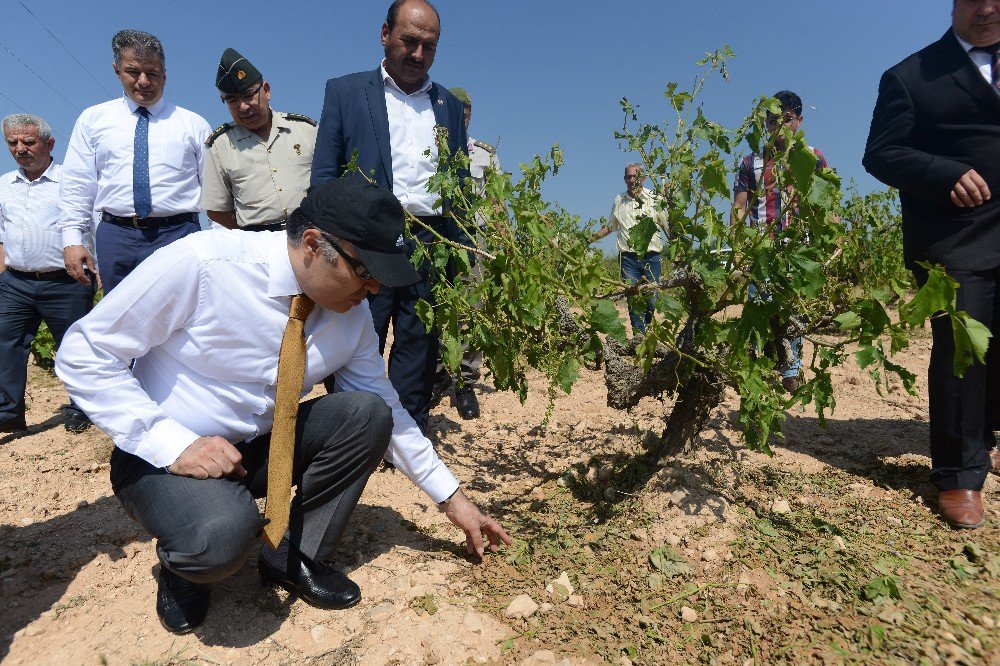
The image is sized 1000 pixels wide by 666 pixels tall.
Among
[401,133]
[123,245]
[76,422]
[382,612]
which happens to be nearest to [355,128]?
[401,133]

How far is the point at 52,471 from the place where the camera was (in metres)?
3.51

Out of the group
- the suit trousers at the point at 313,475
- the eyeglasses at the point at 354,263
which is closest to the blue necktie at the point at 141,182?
the suit trousers at the point at 313,475

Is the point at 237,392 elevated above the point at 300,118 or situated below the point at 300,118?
below

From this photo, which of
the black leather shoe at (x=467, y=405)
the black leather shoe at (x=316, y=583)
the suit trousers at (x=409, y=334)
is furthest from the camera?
the black leather shoe at (x=467, y=405)

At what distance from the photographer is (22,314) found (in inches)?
169

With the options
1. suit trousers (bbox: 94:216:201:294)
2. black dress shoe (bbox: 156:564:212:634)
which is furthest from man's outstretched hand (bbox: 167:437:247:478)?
suit trousers (bbox: 94:216:201:294)

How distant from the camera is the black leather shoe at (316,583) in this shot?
2.15m

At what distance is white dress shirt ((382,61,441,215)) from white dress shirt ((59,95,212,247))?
1.13 meters

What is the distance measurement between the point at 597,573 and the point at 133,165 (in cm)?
298

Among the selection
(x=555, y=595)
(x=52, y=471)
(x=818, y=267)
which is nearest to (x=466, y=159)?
(x=818, y=267)

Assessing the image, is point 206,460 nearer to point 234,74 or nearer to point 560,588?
point 560,588

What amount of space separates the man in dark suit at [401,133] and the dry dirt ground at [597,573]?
2.52 feet

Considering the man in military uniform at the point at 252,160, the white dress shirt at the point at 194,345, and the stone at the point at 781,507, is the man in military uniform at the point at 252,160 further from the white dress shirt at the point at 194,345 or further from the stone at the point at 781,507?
the stone at the point at 781,507

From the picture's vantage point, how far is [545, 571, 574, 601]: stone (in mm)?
2180
